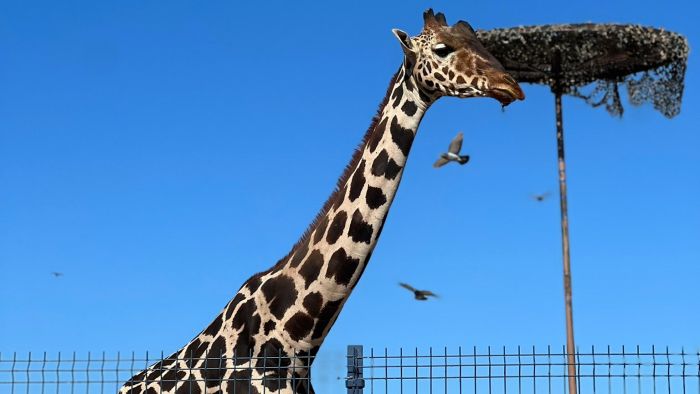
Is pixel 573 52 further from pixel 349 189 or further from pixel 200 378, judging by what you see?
pixel 200 378

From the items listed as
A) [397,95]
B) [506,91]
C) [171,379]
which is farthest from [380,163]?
[171,379]

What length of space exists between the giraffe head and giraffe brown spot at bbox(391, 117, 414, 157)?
45cm

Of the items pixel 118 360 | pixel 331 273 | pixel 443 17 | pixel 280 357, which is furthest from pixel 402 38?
pixel 118 360

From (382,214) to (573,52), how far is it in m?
12.2

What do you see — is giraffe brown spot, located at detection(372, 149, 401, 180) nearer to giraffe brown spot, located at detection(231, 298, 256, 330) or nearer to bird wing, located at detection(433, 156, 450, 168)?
giraffe brown spot, located at detection(231, 298, 256, 330)

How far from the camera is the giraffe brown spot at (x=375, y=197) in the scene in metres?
9.80

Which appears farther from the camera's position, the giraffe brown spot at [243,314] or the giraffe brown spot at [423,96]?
the giraffe brown spot at [243,314]

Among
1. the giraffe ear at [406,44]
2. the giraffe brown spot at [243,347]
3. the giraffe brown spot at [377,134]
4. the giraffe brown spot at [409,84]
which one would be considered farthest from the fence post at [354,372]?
the giraffe ear at [406,44]

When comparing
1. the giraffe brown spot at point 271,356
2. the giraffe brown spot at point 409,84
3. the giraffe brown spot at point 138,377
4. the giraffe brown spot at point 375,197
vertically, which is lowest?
the giraffe brown spot at point 138,377

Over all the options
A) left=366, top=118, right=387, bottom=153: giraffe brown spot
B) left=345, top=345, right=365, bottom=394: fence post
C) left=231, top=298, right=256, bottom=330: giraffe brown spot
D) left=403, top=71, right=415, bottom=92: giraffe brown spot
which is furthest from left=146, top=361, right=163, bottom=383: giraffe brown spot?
left=403, top=71, right=415, bottom=92: giraffe brown spot

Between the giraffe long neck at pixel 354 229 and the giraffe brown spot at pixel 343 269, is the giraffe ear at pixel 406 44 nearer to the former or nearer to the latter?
the giraffe long neck at pixel 354 229

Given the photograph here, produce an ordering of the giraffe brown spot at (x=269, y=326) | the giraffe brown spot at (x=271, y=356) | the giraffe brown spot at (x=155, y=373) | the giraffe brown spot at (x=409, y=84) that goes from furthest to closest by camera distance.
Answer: the giraffe brown spot at (x=155, y=373) < the giraffe brown spot at (x=409, y=84) < the giraffe brown spot at (x=269, y=326) < the giraffe brown spot at (x=271, y=356)

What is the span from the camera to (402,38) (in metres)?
10.1

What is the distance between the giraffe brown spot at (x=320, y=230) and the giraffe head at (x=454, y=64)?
1687 mm
